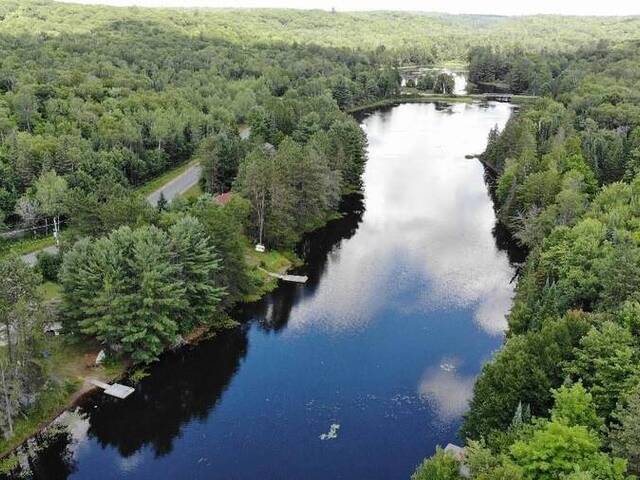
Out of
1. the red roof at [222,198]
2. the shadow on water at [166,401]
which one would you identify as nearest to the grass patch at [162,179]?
the red roof at [222,198]

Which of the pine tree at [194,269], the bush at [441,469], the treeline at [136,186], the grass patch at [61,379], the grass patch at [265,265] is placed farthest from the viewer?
the grass patch at [265,265]

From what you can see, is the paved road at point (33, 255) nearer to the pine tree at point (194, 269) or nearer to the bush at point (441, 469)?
the pine tree at point (194, 269)

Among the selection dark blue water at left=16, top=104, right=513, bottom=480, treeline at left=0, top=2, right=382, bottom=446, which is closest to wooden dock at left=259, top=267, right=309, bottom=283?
dark blue water at left=16, top=104, right=513, bottom=480

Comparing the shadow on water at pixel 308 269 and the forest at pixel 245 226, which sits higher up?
the forest at pixel 245 226

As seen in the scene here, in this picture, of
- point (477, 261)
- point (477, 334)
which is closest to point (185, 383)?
point (477, 334)

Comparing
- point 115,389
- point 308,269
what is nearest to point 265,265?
point 308,269

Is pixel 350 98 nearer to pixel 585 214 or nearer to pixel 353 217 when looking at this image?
pixel 353 217

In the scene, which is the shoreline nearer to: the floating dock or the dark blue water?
the floating dock
